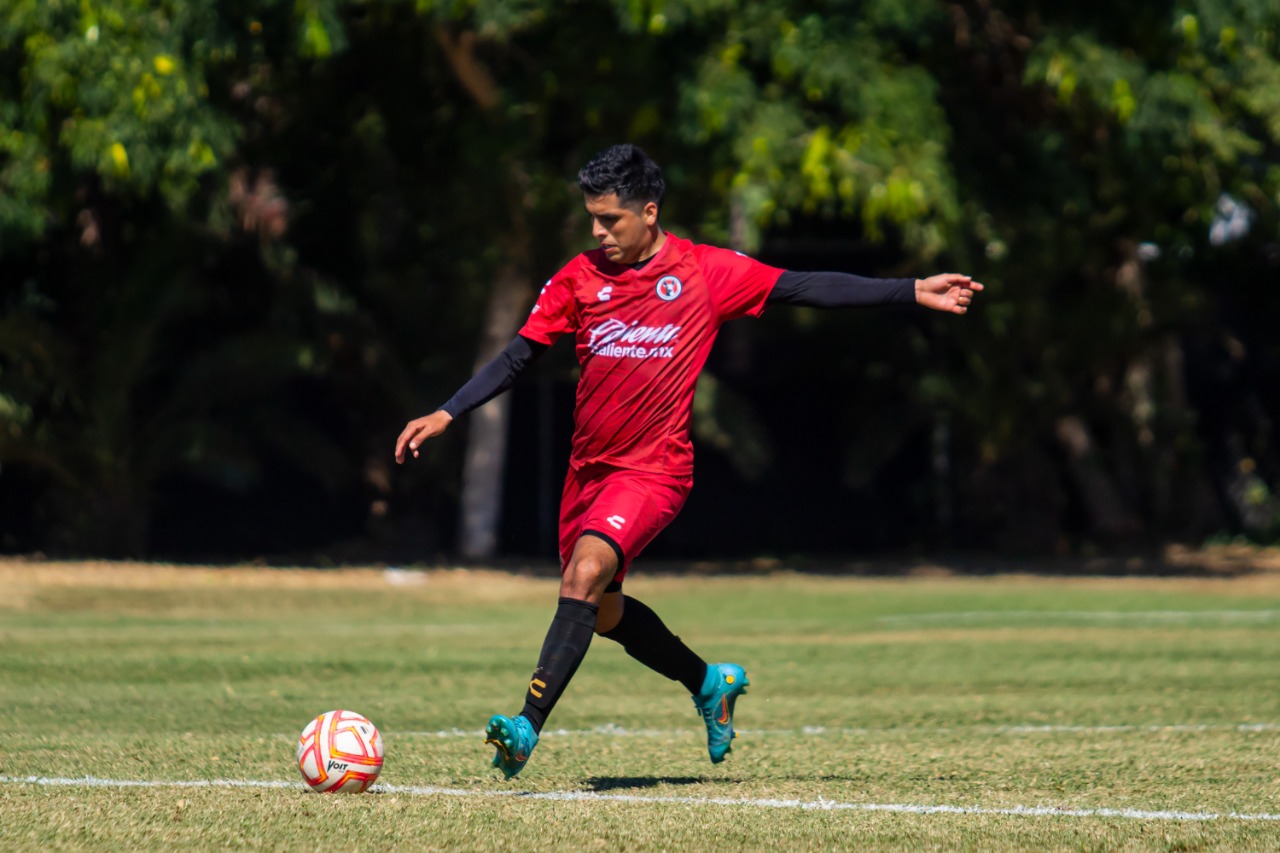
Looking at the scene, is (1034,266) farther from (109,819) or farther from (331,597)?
(109,819)

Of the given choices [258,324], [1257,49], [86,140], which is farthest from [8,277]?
[1257,49]

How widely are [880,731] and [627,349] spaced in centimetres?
274

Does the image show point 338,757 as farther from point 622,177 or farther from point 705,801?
point 622,177

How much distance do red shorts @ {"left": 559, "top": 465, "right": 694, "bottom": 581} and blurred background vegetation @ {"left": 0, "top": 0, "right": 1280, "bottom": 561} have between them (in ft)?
33.2

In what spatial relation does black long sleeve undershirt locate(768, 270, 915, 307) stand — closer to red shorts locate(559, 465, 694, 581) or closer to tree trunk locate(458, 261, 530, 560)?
red shorts locate(559, 465, 694, 581)

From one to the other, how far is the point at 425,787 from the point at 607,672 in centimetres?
524

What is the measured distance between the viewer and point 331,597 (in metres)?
17.6

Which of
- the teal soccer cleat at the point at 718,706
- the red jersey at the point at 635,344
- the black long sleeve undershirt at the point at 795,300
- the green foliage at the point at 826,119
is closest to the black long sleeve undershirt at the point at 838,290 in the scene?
the black long sleeve undershirt at the point at 795,300

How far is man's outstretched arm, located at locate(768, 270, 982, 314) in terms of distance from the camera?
21.7 feet

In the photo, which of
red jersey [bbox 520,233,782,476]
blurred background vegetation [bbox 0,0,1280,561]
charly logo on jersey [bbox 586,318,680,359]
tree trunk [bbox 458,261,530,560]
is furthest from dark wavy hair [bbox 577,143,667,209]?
tree trunk [bbox 458,261,530,560]

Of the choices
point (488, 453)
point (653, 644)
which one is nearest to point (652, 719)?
point (653, 644)

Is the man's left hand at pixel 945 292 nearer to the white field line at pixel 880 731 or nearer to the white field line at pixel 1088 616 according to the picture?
the white field line at pixel 880 731

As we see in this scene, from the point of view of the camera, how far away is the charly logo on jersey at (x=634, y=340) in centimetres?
664

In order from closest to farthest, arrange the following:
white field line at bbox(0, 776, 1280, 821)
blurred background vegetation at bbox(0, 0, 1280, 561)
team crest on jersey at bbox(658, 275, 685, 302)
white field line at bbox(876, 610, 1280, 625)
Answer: white field line at bbox(0, 776, 1280, 821)
team crest on jersey at bbox(658, 275, 685, 302)
white field line at bbox(876, 610, 1280, 625)
blurred background vegetation at bbox(0, 0, 1280, 561)
